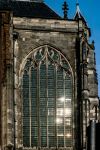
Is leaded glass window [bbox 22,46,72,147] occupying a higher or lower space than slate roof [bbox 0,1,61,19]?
lower

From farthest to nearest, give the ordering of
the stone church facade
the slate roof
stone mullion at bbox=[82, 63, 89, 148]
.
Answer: the slate roof
stone mullion at bbox=[82, 63, 89, 148]
the stone church facade

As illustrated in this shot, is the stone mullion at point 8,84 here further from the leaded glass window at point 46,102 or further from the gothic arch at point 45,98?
the leaded glass window at point 46,102

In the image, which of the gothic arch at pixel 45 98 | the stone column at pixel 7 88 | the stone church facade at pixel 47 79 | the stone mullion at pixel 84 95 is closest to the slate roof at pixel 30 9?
the stone church facade at pixel 47 79

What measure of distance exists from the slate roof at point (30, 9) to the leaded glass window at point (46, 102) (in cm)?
Answer: 329

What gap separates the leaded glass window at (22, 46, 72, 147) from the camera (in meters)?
23.7

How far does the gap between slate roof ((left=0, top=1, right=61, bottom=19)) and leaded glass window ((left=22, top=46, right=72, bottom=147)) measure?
129 inches

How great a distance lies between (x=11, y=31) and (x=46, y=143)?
642cm

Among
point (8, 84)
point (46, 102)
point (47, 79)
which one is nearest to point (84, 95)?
point (46, 102)

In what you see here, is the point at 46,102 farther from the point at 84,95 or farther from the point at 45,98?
the point at 84,95

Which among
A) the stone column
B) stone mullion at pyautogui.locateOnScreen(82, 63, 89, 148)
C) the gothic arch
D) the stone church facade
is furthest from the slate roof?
stone mullion at pyautogui.locateOnScreen(82, 63, 89, 148)

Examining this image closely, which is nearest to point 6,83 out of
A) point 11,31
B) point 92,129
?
point 11,31

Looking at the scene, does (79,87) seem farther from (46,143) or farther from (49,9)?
(49,9)

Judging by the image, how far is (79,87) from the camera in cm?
2430

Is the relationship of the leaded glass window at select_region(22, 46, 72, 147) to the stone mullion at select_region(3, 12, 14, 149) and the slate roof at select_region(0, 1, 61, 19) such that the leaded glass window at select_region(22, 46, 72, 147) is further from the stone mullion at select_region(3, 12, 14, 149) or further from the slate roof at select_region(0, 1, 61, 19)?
the slate roof at select_region(0, 1, 61, 19)
